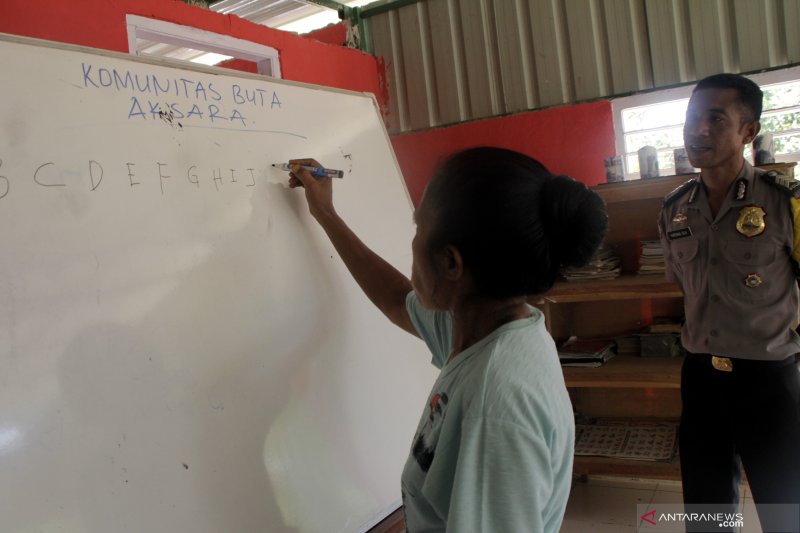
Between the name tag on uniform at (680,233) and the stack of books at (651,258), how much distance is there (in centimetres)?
93

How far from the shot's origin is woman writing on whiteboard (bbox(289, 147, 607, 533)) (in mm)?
725

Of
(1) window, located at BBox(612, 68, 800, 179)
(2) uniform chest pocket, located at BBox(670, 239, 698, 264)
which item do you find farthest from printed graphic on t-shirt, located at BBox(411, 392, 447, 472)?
(1) window, located at BBox(612, 68, 800, 179)

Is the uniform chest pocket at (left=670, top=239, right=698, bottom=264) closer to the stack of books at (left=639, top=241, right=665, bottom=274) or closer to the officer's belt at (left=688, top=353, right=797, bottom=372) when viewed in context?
the officer's belt at (left=688, top=353, right=797, bottom=372)

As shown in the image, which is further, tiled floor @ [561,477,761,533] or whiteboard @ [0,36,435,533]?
tiled floor @ [561,477,761,533]

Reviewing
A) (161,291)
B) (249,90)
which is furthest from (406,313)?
(249,90)

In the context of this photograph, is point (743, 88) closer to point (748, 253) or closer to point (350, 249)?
point (748, 253)

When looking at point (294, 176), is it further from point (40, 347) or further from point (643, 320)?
point (643, 320)

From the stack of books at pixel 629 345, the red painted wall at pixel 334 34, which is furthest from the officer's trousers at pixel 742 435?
the red painted wall at pixel 334 34

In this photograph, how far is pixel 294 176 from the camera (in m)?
1.41

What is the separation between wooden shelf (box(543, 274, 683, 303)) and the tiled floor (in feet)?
3.13

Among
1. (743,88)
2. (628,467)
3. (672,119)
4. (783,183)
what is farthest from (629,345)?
(743,88)

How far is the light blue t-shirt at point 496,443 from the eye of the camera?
72cm

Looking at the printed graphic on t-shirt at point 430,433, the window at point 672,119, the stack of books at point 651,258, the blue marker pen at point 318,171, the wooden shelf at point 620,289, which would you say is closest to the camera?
the printed graphic on t-shirt at point 430,433

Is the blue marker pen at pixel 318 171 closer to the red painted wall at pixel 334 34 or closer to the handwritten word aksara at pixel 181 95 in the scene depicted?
the handwritten word aksara at pixel 181 95
